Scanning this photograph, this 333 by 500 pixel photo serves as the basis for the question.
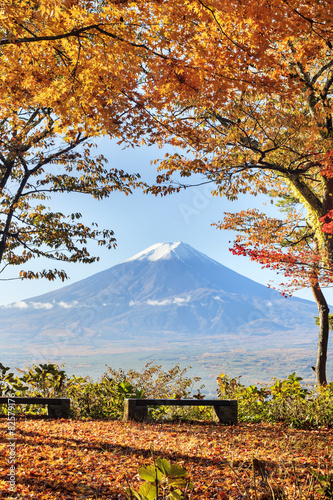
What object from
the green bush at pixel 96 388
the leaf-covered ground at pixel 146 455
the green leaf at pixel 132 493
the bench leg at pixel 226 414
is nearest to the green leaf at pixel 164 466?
the green leaf at pixel 132 493

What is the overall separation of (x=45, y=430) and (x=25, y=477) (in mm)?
2110

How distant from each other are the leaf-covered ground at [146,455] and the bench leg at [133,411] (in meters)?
0.35

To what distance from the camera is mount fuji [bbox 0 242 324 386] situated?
158625 mm

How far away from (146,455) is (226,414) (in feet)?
8.46

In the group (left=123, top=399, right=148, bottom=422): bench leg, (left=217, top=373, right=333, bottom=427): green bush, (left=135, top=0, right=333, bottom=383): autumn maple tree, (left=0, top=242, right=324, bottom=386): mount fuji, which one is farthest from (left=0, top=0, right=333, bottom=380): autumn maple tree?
(left=0, top=242, right=324, bottom=386): mount fuji

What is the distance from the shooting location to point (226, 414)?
6.91 m

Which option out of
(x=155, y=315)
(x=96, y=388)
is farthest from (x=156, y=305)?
(x=96, y=388)

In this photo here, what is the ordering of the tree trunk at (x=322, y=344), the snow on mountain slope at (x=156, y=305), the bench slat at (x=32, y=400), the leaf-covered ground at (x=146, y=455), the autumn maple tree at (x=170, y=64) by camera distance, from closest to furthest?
the leaf-covered ground at (x=146, y=455) < the autumn maple tree at (x=170, y=64) < the bench slat at (x=32, y=400) < the tree trunk at (x=322, y=344) < the snow on mountain slope at (x=156, y=305)

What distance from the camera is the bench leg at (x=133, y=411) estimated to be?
6.89 metres

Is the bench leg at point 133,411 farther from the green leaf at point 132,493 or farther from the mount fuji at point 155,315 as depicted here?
the mount fuji at point 155,315

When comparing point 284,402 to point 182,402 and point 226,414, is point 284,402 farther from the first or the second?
point 182,402

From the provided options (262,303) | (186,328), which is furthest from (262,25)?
(262,303)

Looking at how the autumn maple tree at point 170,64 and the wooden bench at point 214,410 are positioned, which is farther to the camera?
the wooden bench at point 214,410

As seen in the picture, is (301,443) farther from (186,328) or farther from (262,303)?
(262,303)
